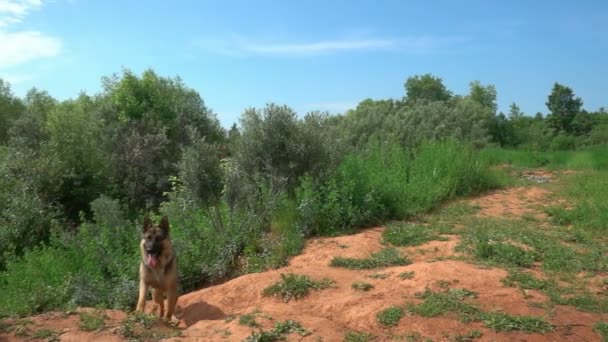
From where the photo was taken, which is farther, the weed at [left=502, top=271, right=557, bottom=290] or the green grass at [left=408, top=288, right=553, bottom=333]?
the weed at [left=502, top=271, right=557, bottom=290]

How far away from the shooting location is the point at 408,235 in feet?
29.0

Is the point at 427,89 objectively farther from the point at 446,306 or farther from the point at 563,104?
the point at 446,306

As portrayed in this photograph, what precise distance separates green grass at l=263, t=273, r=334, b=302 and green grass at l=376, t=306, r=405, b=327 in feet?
3.92

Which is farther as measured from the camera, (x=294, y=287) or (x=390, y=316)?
(x=294, y=287)

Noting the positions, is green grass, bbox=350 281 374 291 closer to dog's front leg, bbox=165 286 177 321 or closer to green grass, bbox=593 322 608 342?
dog's front leg, bbox=165 286 177 321

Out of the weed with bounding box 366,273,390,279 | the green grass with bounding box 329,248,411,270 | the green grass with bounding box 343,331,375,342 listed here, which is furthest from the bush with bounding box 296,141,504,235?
the green grass with bounding box 343,331,375,342

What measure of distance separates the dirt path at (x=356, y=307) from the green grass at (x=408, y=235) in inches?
14.4

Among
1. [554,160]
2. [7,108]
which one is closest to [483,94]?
[554,160]

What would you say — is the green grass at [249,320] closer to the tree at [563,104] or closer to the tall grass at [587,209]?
the tall grass at [587,209]

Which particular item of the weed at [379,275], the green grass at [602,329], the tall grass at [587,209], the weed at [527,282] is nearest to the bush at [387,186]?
the tall grass at [587,209]

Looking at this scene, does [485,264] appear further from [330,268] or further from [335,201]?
[335,201]

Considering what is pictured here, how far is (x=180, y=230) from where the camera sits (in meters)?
8.95

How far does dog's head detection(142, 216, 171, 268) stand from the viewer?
651 cm

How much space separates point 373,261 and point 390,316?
210 centimetres
